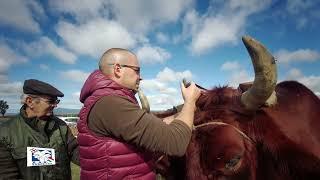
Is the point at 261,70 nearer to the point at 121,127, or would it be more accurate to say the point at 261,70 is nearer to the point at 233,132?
the point at 233,132

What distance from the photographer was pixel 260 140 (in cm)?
325

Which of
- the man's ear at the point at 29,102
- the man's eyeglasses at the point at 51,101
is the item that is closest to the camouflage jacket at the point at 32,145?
the man's ear at the point at 29,102

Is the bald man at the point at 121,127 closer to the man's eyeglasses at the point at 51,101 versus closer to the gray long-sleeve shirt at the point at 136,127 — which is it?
the gray long-sleeve shirt at the point at 136,127

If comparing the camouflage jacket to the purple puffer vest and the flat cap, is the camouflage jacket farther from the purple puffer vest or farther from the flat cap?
the purple puffer vest

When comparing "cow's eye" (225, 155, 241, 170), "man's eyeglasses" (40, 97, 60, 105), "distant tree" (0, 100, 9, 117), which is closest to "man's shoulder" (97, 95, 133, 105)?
A: "cow's eye" (225, 155, 241, 170)

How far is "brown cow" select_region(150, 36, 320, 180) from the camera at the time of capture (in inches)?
122

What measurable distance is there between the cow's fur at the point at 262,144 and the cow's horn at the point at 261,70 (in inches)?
9.3

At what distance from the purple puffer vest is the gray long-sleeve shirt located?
3.4 inches

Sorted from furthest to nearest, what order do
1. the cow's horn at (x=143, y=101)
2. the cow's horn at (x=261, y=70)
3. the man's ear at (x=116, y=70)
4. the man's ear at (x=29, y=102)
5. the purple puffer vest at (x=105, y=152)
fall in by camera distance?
the man's ear at (x=29, y=102), the cow's horn at (x=143, y=101), the man's ear at (x=116, y=70), the purple puffer vest at (x=105, y=152), the cow's horn at (x=261, y=70)

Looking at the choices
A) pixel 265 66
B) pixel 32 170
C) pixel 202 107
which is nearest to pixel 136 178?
pixel 202 107

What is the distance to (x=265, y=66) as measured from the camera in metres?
2.90

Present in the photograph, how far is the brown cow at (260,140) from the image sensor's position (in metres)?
3.11

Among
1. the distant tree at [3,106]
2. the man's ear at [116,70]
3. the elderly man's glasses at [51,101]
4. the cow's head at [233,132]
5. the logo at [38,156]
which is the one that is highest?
the distant tree at [3,106]

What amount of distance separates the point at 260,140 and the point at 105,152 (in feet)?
4.63
